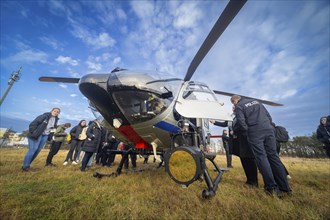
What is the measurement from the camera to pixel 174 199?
98.9 inches

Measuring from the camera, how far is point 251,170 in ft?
13.3

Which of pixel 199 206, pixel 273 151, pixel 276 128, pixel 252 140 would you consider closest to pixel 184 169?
pixel 199 206

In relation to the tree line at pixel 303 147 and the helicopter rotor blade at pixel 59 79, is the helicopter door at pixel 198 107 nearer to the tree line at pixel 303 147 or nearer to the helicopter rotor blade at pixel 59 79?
the helicopter rotor blade at pixel 59 79

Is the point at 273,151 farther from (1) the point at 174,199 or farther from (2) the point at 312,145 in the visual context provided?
(2) the point at 312,145

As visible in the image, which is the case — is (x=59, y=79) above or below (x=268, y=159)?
above

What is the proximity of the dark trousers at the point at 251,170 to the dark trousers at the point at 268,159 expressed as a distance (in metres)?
0.57

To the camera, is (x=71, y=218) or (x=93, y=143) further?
(x=93, y=143)

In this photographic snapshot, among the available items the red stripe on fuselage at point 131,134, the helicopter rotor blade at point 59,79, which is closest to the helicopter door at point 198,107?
the red stripe on fuselage at point 131,134

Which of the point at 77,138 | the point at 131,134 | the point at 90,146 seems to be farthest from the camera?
the point at 77,138

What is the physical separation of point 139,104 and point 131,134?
0.92 metres

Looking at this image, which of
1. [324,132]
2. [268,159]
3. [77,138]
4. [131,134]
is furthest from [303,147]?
[131,134]

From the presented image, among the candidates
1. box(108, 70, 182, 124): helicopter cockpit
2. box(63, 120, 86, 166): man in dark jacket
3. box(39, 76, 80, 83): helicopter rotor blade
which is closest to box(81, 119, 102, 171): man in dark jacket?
box(39, 76, 80, 83): helicopter rotor blade

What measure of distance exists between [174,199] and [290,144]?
184ft

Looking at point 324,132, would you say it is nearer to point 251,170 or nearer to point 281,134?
point 281,134
